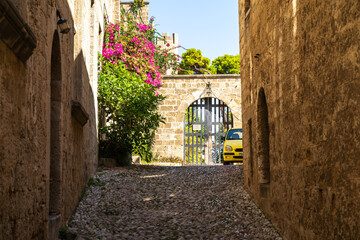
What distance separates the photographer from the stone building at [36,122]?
342 centimetres

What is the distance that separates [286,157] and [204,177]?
19.9ft

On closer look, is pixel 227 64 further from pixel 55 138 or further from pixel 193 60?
pixel 55 138

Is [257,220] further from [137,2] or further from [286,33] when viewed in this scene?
[137,2]

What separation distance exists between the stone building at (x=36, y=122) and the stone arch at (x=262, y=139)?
3.05 meters

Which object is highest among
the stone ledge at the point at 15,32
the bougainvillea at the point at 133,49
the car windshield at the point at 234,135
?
the bougainvillea at the point at 133,49

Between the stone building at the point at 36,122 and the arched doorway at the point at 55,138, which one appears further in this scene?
the arched doorway at the point at 55,138

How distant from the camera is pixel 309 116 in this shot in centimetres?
525

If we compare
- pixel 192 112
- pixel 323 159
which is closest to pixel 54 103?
pixel 323 159

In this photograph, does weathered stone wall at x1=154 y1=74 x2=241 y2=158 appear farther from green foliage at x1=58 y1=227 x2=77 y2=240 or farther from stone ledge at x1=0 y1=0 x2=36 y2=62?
stone ledge at x1=0 y1=0 x2=36 y2=62

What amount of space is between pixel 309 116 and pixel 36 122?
2752 millimetres

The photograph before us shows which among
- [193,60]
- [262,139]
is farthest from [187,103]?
[193,60]

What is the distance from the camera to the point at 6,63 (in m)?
3.40

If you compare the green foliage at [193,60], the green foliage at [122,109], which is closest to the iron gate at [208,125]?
the green foliage at [122,109]

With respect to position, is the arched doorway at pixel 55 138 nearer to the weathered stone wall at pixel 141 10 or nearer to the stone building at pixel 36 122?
the stone building at pixel 36 122
